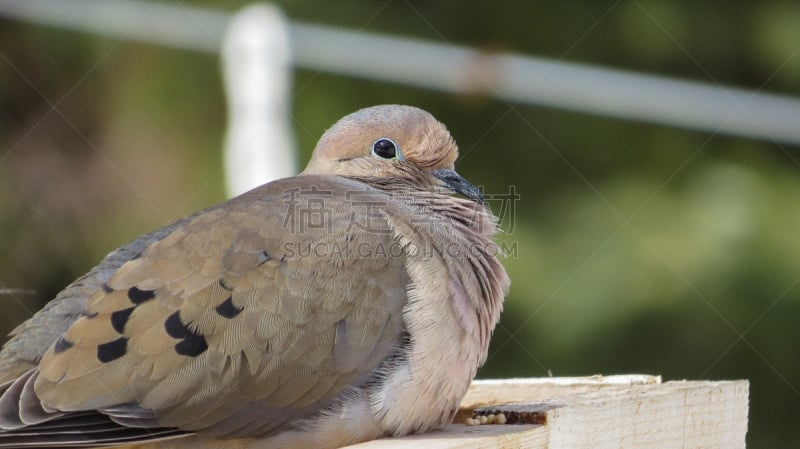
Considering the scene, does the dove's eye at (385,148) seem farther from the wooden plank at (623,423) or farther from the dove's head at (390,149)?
the wooden plank at (623,423)

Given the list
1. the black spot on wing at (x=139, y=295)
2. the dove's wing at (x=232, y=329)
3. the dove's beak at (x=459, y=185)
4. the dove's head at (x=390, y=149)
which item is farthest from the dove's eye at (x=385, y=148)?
the black spot on wing at (x=139, y=295)

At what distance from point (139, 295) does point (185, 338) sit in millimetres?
165

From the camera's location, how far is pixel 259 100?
245 inches

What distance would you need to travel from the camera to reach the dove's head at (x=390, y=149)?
3381mm

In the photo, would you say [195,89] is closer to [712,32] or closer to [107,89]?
[107,89]

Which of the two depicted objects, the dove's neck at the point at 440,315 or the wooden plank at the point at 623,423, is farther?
the dove's neck at the point at 440,315

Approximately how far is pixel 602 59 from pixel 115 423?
13.7ft

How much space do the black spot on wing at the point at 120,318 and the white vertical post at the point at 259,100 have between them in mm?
3373

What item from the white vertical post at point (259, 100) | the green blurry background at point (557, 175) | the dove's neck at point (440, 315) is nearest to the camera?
the dove's neck at point (440, 315)

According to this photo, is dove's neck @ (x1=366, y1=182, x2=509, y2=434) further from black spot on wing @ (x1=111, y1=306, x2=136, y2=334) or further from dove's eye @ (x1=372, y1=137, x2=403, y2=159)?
black spot on wing @ (x1=111, y1=306, x2=136, y2=334)

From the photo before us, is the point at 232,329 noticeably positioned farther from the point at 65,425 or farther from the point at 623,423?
the point at 623,423

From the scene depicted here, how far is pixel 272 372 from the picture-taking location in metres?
2.55

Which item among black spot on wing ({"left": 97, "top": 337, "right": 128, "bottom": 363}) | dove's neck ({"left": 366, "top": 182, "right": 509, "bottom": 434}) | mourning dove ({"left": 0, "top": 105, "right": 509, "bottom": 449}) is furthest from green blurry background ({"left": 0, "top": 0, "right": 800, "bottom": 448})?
black spot on wing ({"left": 97, "top": 337, "right": 128, "bottom": 363})

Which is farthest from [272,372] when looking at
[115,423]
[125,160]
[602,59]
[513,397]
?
[125,160]
